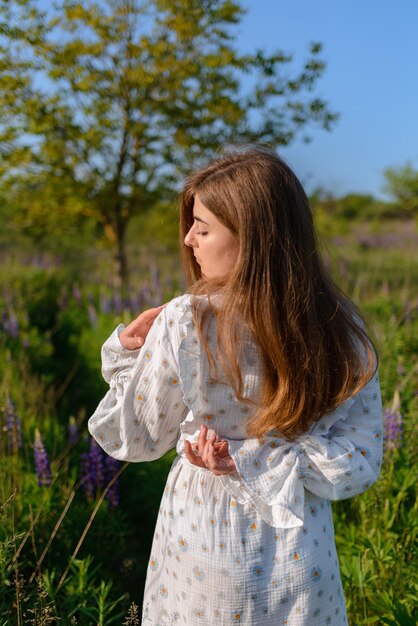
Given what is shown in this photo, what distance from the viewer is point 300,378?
1.64 meters

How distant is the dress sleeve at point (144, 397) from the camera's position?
5.11 ft

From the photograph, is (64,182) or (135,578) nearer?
(135,578)

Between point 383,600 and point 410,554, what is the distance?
1.15 ft

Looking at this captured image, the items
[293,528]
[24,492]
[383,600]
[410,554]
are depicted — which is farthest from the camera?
[24,492]

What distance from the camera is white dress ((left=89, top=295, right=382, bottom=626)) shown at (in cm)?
157

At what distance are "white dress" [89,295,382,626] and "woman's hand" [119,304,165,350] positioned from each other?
0.03 m

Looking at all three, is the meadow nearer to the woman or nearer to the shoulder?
the woman

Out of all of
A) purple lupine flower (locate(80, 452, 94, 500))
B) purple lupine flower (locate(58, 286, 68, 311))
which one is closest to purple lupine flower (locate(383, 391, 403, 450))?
purple lupine flower (locate(80, 452, 94, 500))

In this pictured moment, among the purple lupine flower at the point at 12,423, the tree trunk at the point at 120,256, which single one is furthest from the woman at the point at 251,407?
the tree trunk at the point at 120,256

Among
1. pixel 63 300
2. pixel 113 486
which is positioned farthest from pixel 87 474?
pixel 63 300

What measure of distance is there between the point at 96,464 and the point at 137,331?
157cm

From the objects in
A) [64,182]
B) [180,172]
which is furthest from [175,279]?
[64,182]

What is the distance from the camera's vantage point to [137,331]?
5.47ft

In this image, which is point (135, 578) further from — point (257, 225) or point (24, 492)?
point (257, 225)
